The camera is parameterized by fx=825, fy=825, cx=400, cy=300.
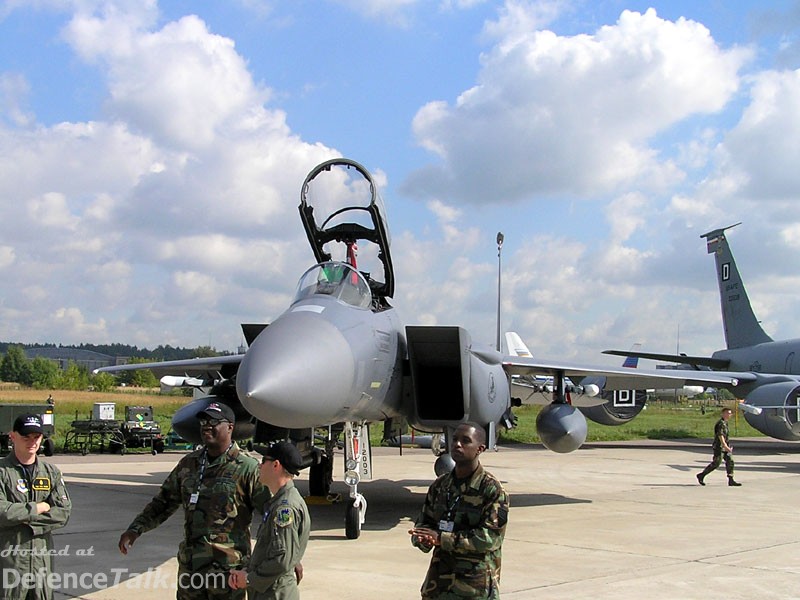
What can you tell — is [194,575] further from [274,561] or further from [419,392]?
[419,392]

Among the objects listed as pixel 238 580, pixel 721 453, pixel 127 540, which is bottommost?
pixel 721 453

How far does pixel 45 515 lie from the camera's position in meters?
4.23

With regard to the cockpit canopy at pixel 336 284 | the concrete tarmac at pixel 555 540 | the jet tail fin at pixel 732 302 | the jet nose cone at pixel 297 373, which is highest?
the jet tail fin at pixel 732 302

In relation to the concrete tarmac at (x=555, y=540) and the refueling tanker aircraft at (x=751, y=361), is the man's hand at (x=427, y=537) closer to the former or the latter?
the concrete tarmac at (x=555, y=540)

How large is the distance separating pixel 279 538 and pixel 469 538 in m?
0.82

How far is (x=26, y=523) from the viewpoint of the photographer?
4.17 m

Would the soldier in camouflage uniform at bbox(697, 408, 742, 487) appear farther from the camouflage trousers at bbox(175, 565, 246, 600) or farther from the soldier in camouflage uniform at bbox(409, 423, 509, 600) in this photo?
the camouflage trousers at bbox(175, 565, 246, 600)

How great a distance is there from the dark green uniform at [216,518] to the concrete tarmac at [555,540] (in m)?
1.95

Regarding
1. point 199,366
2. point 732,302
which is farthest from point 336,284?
point 732,302

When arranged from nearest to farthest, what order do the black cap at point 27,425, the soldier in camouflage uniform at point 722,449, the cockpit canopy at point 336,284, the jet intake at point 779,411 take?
1. the black cap at point 27,425
2. the cockpit canopy at point 336,284
3. the soldier in camouflage uniform at point 722,449
4. the jet intake at point 779,411

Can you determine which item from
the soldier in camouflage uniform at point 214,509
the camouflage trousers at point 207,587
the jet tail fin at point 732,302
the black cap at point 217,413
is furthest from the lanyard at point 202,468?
the jet tail fin at point 732,302

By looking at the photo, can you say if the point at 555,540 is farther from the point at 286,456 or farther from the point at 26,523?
the point at 26,523

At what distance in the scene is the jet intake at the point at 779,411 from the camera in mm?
20094

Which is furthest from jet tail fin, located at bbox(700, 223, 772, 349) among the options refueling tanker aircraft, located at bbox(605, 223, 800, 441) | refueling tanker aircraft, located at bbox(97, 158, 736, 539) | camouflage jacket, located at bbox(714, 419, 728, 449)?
refueling tanker aircraft, located at bbox(97, 158, 736, 539)
